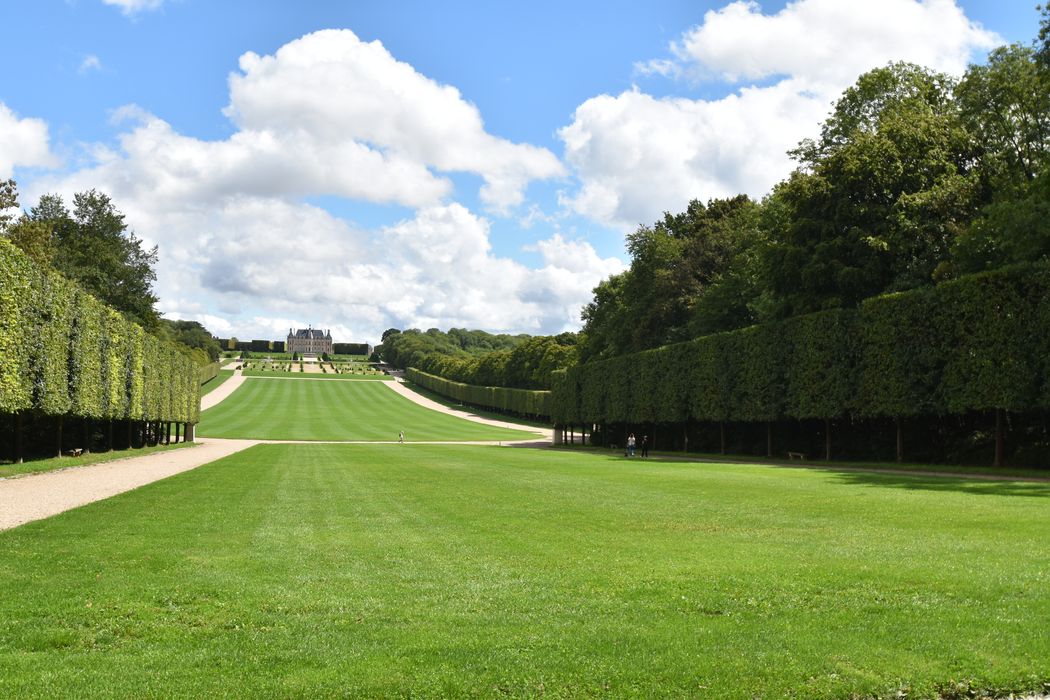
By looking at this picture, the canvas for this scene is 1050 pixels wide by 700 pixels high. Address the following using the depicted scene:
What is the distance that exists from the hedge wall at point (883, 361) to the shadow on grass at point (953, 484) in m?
5.71

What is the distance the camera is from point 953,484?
23953 millimetres

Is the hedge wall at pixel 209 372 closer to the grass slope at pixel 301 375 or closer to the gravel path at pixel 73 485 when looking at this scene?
the grass slope at pixel 301 375

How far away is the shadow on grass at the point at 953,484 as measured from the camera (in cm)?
2136

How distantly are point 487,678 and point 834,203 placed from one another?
42.0m

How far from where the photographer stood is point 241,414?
100812mm

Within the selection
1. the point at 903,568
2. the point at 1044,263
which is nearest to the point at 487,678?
the point at 903,568

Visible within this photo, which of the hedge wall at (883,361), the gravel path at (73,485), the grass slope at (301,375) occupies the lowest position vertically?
the gravel path at (73,485)

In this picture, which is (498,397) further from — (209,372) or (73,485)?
(73,485)

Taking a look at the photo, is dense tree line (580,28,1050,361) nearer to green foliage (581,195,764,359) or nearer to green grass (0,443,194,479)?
green foliage (581,195,764,359)

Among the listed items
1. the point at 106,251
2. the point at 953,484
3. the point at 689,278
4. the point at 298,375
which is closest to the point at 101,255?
the point at 106,251

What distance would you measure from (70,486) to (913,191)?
40854mm

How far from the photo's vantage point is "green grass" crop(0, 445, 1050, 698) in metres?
6.43

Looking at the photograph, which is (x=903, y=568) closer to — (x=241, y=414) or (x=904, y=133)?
(x=904, y=133)

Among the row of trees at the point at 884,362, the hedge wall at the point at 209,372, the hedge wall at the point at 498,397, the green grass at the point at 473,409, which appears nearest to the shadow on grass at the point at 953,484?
the row of trees at the point at 884,362
